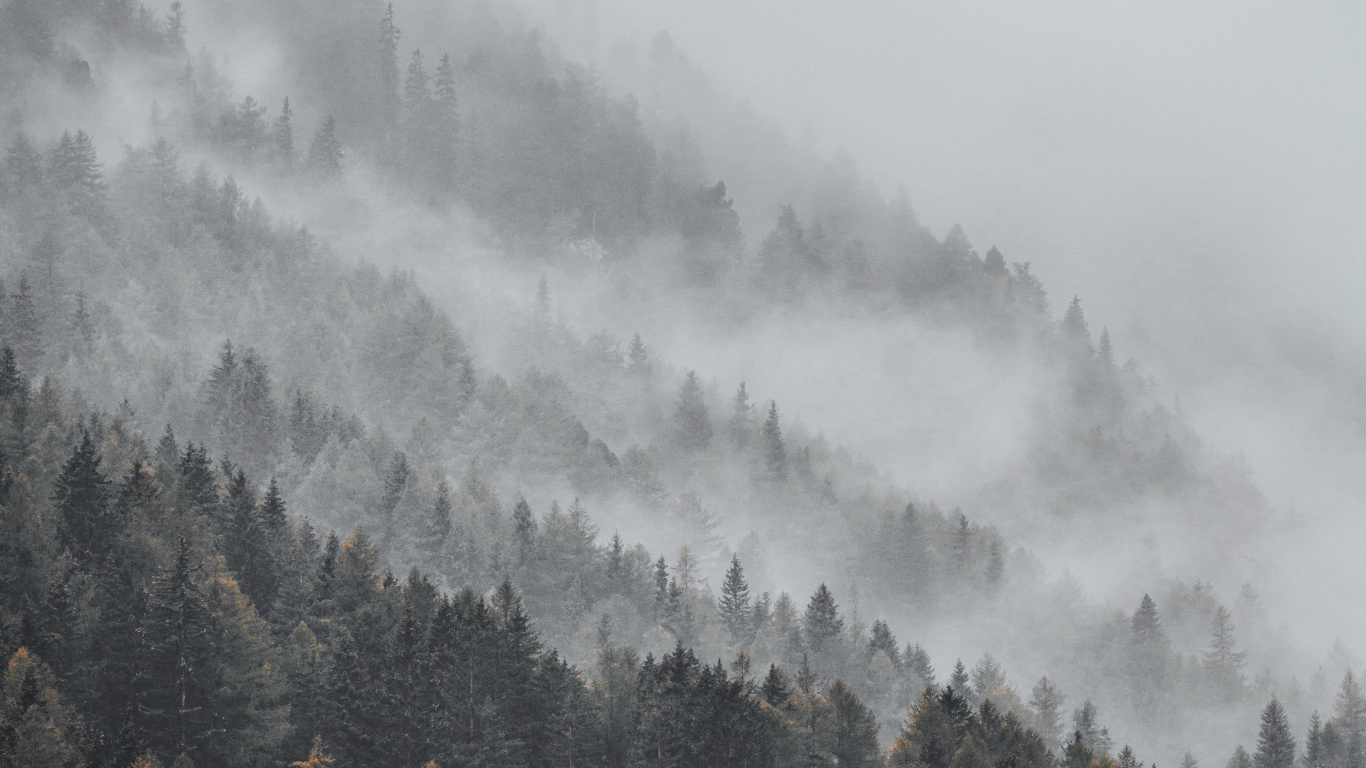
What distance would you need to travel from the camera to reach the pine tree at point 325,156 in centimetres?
15400

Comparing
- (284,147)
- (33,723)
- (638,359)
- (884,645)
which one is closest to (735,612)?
(884,645)

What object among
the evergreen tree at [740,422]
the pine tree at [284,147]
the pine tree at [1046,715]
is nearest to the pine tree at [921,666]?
the pine tree at [1046,715]

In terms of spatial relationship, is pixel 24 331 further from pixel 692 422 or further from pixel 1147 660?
pixel 1147 660

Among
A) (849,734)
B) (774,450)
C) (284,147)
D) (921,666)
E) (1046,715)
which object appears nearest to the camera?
(849,734)

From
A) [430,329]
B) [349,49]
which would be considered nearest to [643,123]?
[349,49]

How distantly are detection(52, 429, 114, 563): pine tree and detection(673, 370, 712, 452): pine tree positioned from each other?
3462 inches

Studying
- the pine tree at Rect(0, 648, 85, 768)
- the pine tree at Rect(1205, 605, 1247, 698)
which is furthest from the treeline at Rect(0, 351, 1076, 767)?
the pine tree at Rect(1205, 605, 1247, 698)

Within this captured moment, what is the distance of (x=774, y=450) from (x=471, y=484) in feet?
159

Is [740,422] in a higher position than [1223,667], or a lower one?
higher

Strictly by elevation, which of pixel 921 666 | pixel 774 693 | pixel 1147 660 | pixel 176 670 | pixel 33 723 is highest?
pixel 1147 660

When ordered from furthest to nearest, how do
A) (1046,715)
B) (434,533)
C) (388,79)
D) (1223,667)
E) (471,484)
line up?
1. (388,79)
2. (1223,667)
3. (471,484)
4. (1046,715)
5. (434,533)

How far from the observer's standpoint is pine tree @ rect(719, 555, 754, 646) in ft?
319

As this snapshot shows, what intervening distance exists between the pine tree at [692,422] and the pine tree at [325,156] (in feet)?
177

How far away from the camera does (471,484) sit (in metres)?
102
